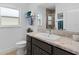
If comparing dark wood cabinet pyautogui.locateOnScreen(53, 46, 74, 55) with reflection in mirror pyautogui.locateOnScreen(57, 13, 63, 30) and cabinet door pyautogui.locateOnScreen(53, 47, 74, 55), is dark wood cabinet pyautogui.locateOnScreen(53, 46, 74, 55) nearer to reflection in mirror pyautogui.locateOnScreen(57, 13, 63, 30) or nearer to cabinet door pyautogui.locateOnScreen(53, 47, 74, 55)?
cabinet door pyautogui.locateOnScreen(53, 47, 74, 55)

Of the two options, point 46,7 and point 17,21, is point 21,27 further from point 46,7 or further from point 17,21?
point 46,7

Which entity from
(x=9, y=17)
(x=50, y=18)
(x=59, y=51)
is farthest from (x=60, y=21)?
(x=9, y=17)

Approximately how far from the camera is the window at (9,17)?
3302mm

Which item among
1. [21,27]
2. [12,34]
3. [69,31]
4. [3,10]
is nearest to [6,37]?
[12,34]

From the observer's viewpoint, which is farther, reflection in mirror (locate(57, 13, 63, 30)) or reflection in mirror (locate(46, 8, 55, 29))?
reflection in mirror (locate(46, 8, 55, 29))

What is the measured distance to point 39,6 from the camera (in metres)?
2.82

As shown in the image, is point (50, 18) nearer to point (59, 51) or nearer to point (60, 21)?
point (60, 21)

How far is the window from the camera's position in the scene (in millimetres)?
3302

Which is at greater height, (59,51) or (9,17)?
(9,17)

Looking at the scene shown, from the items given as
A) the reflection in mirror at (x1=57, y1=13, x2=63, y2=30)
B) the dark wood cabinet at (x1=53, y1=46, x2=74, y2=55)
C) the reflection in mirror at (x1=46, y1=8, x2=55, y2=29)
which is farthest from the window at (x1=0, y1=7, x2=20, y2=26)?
the dark wood cabinet at (x1=53, y1=46, x2=74, y2=55)

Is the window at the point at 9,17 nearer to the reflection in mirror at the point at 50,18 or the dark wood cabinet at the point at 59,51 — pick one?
the reflection in mirror at the point at 50,18

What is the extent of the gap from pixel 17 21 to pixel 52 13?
1513 mm

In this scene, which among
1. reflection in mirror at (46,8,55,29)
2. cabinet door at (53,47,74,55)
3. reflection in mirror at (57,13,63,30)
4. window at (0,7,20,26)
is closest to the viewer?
cabinet door at (53,47,74,55)

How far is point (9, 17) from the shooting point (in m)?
3.43
